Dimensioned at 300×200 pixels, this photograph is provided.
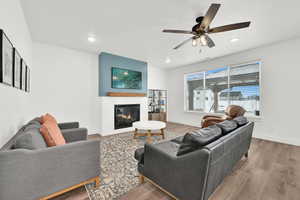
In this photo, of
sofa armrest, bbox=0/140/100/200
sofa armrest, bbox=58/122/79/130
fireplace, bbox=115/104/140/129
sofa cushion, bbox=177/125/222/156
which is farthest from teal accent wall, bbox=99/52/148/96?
sofa cushion, bbox=177/125/222/156

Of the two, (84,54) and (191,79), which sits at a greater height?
(84,54)

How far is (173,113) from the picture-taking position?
6.03 meters

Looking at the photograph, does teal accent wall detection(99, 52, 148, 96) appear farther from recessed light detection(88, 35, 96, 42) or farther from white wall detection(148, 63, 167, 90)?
white wall detection(148, 63, 167, 90)

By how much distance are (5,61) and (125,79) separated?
3.25 meters

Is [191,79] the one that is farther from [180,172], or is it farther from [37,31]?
[37,31]

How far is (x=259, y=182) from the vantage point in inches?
67.9

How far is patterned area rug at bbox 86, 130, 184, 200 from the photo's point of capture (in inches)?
59.2

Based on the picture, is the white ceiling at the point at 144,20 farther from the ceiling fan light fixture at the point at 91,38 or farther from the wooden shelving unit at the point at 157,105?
the wooden shelving unit at the point at 157,105

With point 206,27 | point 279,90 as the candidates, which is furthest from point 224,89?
point 206,27

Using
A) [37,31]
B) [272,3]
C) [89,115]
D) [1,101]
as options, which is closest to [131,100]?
[89,115]

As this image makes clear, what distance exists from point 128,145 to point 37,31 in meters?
3.35

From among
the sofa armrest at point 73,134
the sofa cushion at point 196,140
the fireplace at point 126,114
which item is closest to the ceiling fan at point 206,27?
the sofa cushion at point 196,140

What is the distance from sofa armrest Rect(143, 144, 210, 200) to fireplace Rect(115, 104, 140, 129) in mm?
2790

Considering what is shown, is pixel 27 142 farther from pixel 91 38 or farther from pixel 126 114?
pixel 126 114
